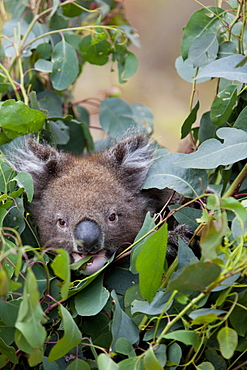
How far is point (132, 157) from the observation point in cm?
273

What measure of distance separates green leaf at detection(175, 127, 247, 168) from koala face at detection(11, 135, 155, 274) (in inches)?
21.0

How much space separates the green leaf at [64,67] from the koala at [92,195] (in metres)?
0.38

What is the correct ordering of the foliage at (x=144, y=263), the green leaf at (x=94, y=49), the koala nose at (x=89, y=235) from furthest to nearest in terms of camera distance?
the green leaf at (x=94, y=49)
the koala nose at (x=89, y=235)
the foliage at (x=144, y=263)

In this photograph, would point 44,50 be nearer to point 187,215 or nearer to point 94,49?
point 94,49

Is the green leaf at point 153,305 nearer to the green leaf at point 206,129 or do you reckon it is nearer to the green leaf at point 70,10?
the green leaf at point 206,129

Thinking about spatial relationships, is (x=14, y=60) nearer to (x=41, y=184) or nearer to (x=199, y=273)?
(x=41, y=184)

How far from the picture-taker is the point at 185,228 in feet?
8.12

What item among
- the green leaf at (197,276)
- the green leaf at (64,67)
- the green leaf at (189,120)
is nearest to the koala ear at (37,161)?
the green leaf at (64,67)

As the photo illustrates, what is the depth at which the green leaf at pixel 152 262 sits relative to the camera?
5.75 ft

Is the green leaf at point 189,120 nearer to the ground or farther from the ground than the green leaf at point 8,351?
farther from the ground

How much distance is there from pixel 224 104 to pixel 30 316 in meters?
1.26

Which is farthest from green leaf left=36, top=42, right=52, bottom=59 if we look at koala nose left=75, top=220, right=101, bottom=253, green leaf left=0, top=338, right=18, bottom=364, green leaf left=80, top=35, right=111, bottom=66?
green leaf left=0, top=338, right=18, bottom=364

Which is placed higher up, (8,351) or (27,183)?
(27,183)

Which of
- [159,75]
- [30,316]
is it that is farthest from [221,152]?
[159,75]
